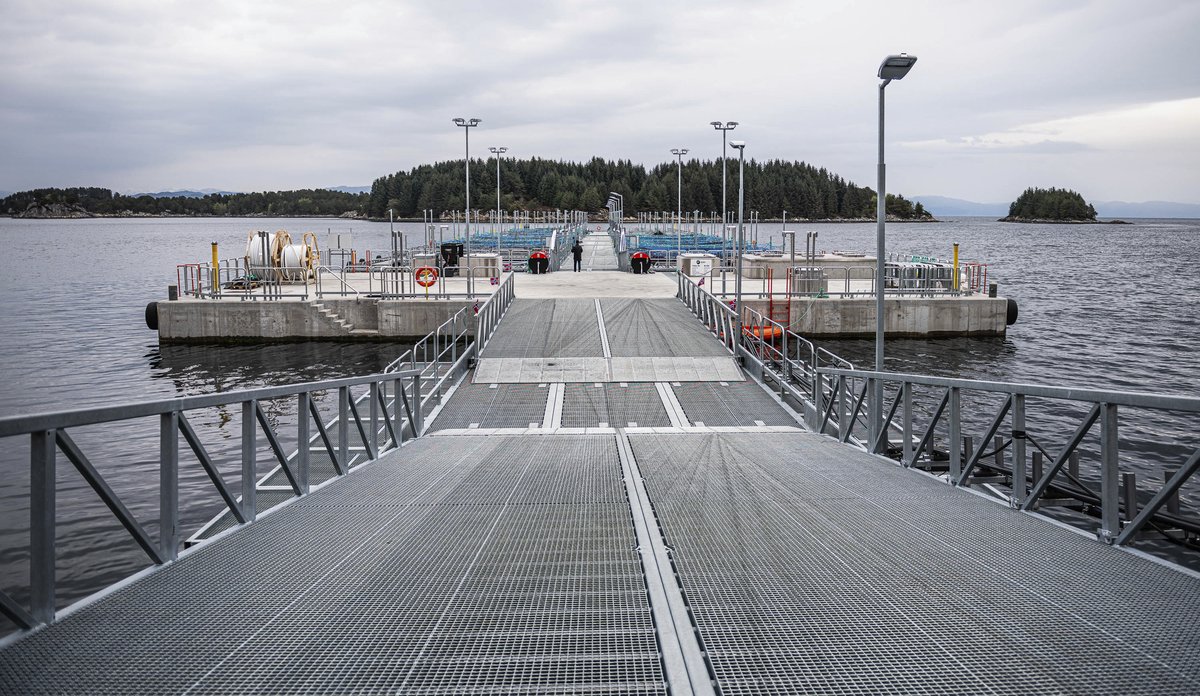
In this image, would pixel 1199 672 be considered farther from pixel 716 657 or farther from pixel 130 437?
pixel 130 437

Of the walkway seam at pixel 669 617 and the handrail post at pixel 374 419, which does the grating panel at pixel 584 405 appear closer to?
the handrail post at pixel 374 419

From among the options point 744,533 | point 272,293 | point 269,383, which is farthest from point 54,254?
point 744,533

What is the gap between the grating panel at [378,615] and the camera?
3.59 metres

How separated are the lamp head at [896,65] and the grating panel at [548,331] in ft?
27.8

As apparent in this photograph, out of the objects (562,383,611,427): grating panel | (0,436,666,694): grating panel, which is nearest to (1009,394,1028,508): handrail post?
(0,436,666,694): grating panel

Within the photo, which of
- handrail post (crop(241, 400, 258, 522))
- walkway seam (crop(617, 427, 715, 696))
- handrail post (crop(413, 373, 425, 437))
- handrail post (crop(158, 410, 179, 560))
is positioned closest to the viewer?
walkway seam (crop(617, 427, 715, 696))

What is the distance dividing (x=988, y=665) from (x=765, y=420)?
1184 cm

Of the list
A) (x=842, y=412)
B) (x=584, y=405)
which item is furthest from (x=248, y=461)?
(x=584, y=405)

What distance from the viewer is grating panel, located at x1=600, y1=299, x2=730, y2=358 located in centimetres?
2131

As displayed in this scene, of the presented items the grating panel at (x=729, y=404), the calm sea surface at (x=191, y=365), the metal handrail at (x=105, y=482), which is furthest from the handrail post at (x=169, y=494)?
the grating panel at (x=729, y=404)

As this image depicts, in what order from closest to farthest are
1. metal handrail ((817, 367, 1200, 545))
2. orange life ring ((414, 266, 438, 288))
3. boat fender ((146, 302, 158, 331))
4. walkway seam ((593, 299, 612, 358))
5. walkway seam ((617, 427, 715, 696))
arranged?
1. walkway seam ((617, 427, 715, 696))
2. metal handrail ((817, 367, 1200, 545))
3. walkway seam ((593, 299, 612, 358))
4. orange life ring ((414, 266, 438, 288))
5. boat fender ((146, 302, 158, 331))

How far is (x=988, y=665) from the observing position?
12.2 feet

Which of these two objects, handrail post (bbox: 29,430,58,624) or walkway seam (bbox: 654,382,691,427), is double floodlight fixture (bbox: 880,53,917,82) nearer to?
walkway seam (bbox: 654,382,691,427)

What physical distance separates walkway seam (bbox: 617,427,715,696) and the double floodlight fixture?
36.2ft
